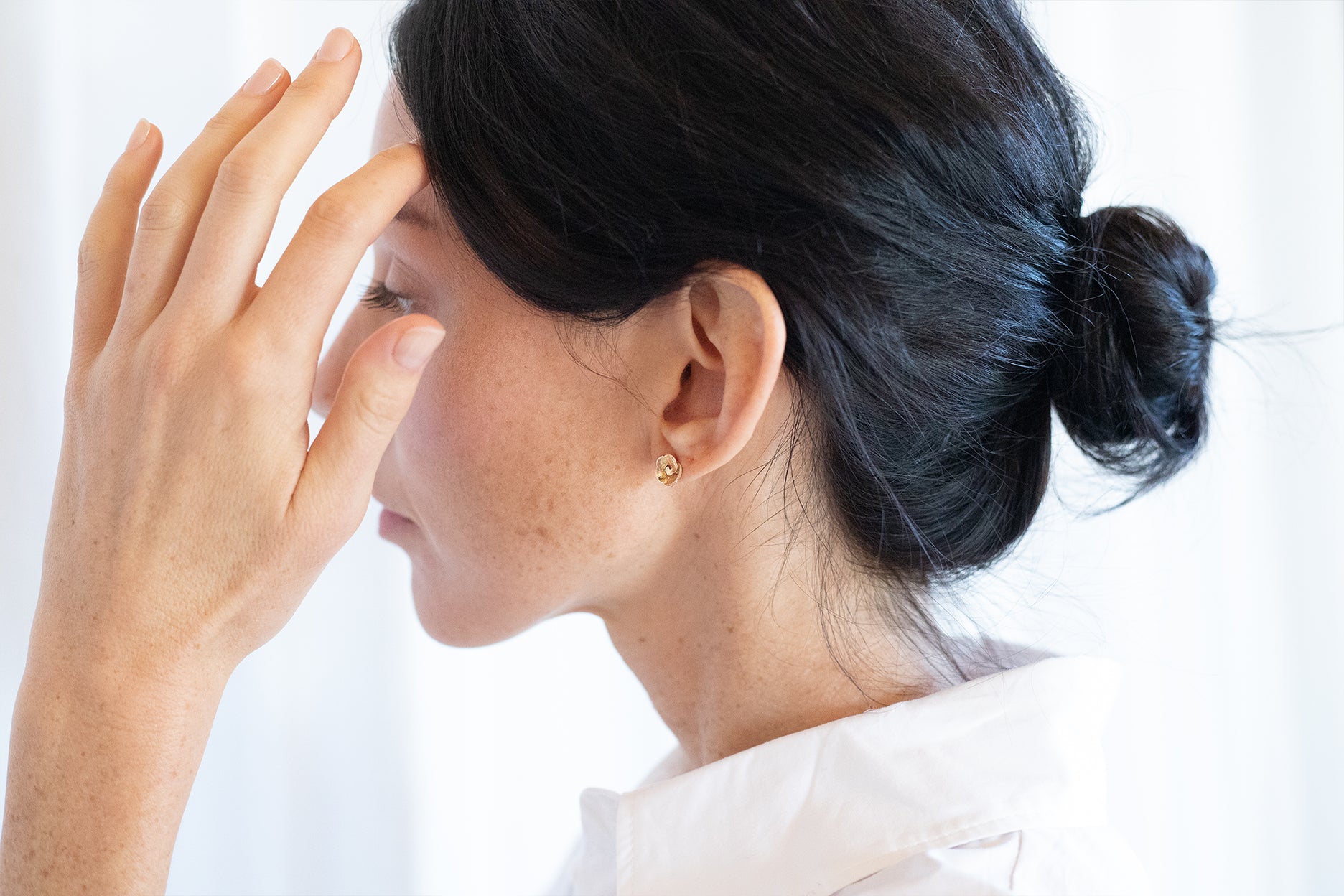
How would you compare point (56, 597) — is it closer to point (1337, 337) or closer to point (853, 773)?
point (853, 773)

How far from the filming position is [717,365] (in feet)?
2.37

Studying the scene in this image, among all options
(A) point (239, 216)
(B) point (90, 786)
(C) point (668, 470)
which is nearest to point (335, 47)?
(A) point (239, 216)

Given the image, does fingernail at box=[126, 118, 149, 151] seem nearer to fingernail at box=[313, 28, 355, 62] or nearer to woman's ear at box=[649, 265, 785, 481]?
fingernail at box=[313, 28, 355, 62]

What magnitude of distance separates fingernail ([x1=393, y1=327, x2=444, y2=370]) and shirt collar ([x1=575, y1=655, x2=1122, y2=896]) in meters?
0.39

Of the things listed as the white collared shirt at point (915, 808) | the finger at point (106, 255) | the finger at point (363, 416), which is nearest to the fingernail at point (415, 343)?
the finger at point (363, 416)

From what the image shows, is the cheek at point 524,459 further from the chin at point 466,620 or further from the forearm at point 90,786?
the forearm at point 90,786

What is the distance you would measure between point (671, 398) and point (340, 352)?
281 millimetres

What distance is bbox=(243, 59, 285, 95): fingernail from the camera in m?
0.73

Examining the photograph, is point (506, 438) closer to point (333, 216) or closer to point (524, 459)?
point (524, 459)

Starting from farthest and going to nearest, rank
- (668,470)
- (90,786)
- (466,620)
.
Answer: (466,620)
(668,470)
(90,786)

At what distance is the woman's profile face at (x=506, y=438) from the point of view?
0.74 m

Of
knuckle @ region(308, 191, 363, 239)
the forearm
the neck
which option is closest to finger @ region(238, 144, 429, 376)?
knuckle @ region(308, 191, 363, 239)

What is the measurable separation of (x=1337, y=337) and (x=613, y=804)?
1.06 metres

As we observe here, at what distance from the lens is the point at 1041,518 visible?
1.23 meters
